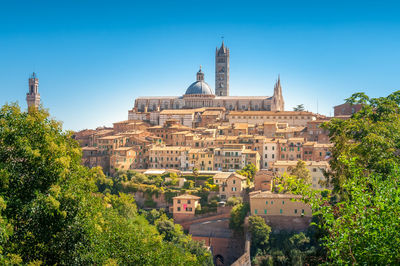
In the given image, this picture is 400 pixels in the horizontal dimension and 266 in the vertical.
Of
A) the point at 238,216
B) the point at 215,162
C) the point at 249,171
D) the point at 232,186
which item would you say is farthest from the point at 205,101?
the point at 238,216

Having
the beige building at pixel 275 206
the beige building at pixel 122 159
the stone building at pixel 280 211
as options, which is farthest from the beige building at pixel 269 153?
the beige building at pixel 122 159

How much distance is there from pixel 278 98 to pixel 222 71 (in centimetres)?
2813

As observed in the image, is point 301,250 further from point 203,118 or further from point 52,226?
point 203,118

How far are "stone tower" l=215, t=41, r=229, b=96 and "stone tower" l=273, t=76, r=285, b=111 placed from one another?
22402 mm

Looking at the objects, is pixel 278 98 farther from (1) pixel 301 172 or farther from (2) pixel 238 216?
(2) pixel 238 216

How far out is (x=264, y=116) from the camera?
244ft

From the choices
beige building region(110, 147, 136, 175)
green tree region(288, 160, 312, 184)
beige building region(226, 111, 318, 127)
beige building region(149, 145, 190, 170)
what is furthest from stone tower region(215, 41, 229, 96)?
green tree region(288, 160, 312, 184)

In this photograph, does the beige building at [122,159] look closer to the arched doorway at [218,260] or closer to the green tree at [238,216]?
the green tree at [238,216]

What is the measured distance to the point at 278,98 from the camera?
87.1 metres

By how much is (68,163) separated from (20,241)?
2.66 metres

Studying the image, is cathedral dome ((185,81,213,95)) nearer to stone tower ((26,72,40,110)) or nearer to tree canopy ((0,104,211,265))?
stone tower ((26,72,40,110))

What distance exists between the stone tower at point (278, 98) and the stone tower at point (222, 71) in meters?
22.4

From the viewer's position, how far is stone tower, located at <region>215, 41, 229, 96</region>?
11062 cm

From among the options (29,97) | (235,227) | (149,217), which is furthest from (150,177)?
(29,97)
